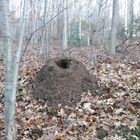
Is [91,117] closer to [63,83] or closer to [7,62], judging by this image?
[63,83]

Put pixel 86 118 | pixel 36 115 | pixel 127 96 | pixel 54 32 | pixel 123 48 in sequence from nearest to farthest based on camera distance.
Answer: pixel 86 118, pixel 36 115, pixel 127 96, pixel 123 48, pixel 54 32

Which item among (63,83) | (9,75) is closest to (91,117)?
(63,83)

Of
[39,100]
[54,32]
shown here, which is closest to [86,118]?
[39,100]

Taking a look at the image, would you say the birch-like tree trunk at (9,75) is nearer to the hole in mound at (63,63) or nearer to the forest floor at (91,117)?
the forest floor at (91,117)

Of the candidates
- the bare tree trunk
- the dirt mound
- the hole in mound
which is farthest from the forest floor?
the bare tree trunk

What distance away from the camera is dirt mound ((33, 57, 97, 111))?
714cm

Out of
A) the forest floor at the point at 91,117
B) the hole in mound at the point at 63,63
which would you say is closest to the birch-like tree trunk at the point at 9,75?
the forest floor at the point at 91,117

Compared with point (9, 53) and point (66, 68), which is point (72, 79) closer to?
point (66, 68)

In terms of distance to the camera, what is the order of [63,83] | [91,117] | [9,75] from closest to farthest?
[9,75], [91,117], [63,83]

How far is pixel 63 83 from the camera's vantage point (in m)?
7.48

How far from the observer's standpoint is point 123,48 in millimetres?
17094

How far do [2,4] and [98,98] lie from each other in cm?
367

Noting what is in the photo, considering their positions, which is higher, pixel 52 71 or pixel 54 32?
pixel 54 32

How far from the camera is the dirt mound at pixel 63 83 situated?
281 inches
